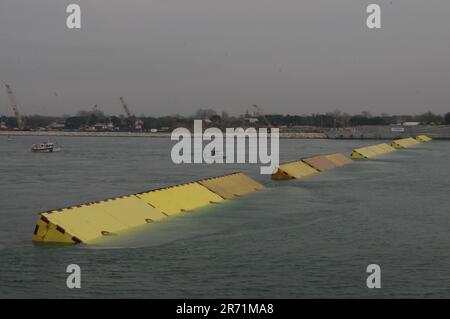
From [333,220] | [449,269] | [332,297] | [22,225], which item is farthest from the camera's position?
[333,220]

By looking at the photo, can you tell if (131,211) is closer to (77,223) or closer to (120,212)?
(120,212)

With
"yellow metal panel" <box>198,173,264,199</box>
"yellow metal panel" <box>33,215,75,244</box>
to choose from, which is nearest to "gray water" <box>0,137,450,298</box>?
→ "yellow metal panel" <box>33,215,75,244</box>

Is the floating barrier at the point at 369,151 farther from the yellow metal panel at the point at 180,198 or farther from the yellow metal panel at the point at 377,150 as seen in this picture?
the yellow metal panel at the point at 180,198

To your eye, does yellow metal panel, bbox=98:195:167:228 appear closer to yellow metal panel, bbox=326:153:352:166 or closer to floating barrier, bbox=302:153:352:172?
floating barrier, bbox=302:153:352:172

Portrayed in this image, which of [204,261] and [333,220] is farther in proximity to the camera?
[333,220]

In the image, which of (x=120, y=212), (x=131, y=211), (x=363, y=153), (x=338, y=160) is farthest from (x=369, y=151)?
(x=120, y=212)
